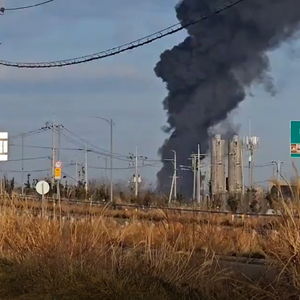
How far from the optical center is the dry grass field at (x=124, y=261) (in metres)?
8.69

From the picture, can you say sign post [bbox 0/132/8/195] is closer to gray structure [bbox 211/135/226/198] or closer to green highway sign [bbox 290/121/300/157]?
green highway sign [bbox 290/121/300/157]

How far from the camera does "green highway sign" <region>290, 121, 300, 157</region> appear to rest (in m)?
14.9

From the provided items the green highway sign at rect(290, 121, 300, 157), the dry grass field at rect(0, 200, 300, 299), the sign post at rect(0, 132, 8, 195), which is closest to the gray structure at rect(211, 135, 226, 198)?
the sign post at rect(0, 132, 8, 195)

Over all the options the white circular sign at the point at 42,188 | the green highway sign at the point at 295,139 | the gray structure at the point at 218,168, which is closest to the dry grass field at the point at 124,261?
the green highway sign at the point at 295,139

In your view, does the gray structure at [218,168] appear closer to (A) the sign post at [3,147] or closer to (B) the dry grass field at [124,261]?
(A) the sign post at [3,147]

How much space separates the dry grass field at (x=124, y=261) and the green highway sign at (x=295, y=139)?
236cm

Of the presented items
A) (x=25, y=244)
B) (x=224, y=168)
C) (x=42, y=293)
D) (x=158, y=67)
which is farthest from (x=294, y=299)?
(x=224, y=168)

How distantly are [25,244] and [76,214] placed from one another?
153 cm

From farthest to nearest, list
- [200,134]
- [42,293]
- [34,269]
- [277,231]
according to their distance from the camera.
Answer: [200,134]
[34,269]
[42,293]
[277,231]

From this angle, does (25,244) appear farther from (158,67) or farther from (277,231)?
(158,67)

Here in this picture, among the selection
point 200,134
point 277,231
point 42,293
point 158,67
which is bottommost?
point 42,293

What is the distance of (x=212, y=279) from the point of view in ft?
31.3

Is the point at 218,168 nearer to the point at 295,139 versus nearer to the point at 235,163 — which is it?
the point at 235,163

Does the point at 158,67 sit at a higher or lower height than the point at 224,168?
higher
